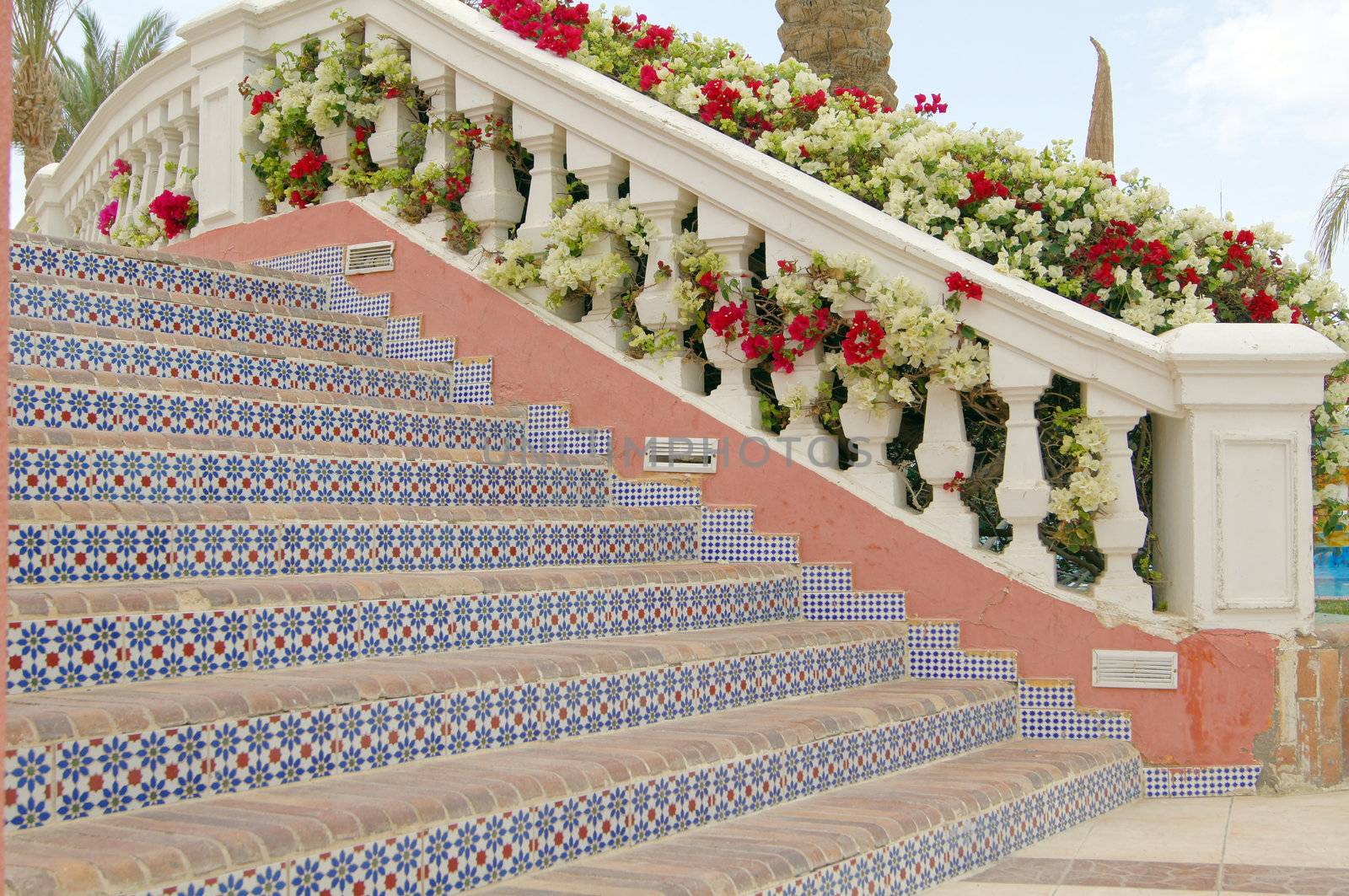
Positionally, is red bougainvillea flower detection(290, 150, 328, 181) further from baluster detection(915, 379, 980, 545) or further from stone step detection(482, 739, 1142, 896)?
stone step detection(482, 739, 1142, 896)

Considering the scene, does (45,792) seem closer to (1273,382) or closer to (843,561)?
(843,561)

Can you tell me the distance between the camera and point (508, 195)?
6.01 m

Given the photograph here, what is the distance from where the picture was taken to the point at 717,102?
593cm

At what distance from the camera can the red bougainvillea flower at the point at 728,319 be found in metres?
5.25

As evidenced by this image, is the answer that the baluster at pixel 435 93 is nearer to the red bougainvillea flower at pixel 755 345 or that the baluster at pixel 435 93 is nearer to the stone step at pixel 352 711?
the red bougainvillea flower at pixel 755 345

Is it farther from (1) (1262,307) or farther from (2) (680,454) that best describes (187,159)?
(1) (1262,307)

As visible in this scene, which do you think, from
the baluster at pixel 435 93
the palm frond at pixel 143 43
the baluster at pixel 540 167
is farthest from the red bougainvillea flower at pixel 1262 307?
the palm frond at pixel 143 43

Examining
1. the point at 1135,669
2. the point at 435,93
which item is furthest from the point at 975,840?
the point at 435,93

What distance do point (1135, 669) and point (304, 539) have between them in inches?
110

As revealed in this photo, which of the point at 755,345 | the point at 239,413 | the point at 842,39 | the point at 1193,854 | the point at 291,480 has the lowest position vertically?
the point at 1193,854

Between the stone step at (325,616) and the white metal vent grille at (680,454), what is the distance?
696mm

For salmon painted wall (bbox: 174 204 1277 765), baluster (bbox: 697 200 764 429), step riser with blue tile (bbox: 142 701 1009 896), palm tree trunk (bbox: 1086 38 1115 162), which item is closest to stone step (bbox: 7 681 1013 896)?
step riser with blue tile (bbox: 142 701 1009 896)

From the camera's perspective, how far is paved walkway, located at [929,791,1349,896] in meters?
3.52

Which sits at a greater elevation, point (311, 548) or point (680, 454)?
point (680, 454)
